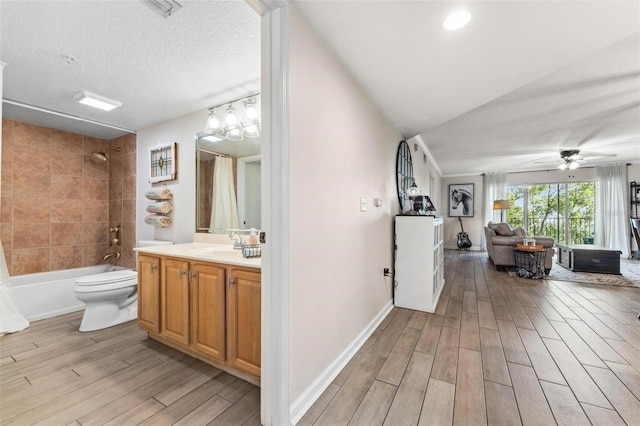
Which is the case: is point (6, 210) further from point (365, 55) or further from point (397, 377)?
point (397, 377)

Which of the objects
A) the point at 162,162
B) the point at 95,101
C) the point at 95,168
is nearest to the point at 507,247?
the point at 162,162

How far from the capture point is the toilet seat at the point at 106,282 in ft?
7.98

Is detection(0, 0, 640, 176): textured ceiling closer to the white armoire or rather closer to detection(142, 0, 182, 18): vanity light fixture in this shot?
detection(142, 0, 182, 18): vanity light fixture

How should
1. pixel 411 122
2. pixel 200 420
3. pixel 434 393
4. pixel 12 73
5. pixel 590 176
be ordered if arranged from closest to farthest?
pixel 200 420
pixel 434 393
pixel 12 73
pixel 411 122
pixel 590 176

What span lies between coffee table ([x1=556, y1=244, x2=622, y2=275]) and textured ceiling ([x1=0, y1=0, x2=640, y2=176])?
2.56m

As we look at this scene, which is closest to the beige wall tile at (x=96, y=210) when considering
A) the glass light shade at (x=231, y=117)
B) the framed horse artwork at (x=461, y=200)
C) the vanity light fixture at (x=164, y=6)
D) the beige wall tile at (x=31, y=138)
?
the beige wall tile at (x=31, y=138)

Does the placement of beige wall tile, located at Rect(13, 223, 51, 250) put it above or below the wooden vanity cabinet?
above

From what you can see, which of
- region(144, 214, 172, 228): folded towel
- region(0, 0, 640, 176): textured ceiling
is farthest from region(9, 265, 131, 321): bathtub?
region(0, 0, 640, 176): textured ceiling

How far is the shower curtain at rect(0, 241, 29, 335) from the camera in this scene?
2.43m

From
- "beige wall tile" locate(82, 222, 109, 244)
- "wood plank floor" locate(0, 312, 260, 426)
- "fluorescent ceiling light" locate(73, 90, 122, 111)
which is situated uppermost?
"fluorescent ceiling light" locate(73, 90, 122, 111)

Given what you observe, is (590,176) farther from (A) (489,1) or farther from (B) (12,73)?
(B) (12,73)

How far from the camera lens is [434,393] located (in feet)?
5.11

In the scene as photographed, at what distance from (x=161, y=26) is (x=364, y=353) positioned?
2.73 meters

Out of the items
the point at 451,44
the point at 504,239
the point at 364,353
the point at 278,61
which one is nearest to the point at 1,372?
the point at 364,353
